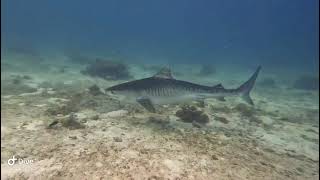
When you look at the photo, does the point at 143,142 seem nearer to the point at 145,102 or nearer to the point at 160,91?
the point at 145,102

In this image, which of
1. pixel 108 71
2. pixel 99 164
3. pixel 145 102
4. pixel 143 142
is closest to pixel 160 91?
pixel 145 102

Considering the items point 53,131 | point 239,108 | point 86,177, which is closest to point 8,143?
point 53,131

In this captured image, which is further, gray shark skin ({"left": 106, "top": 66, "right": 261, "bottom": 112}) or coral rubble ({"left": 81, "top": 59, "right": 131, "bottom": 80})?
coral rubble ({"left": 81, "top": 59, "right": 131, "bottom": 80})

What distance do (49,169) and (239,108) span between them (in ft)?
28.5

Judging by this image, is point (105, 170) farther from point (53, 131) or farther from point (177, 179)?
point (53, 131)

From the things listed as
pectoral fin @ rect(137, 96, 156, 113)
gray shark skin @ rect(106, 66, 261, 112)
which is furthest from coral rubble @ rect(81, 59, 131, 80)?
pectoral fin @ rect(137, 96, 156, 113)

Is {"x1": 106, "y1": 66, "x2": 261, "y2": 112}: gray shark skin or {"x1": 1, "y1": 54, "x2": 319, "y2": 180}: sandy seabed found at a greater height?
{"x1": 106, "y1": 66, "x2": 261, "y2": 112}: gray shark skin

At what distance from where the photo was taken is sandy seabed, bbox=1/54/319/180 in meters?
6.23

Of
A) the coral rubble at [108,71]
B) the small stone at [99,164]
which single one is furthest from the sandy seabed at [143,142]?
the coral rubble at [108,71]

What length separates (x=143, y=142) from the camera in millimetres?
7789

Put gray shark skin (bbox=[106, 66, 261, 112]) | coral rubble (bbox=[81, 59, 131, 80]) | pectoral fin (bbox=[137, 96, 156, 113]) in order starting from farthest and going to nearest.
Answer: coral rubble (bbox=[81, 59, 131, 80]) → gray shark skin (bbox=[106, 66, 261, 112]) → pectoral fin (bbox=[137, 96, 156, 113])

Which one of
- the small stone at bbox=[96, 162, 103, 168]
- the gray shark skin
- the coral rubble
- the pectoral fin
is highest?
the coral rubble

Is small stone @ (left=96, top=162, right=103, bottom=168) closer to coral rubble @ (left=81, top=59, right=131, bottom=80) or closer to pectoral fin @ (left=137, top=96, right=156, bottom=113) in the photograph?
pectoral fin @ (left=137, top=96, right=156, bottom=113)

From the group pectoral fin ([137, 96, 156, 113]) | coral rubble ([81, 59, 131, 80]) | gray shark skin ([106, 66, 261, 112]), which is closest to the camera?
pectoral fin ([137, 96, 156, 113])
